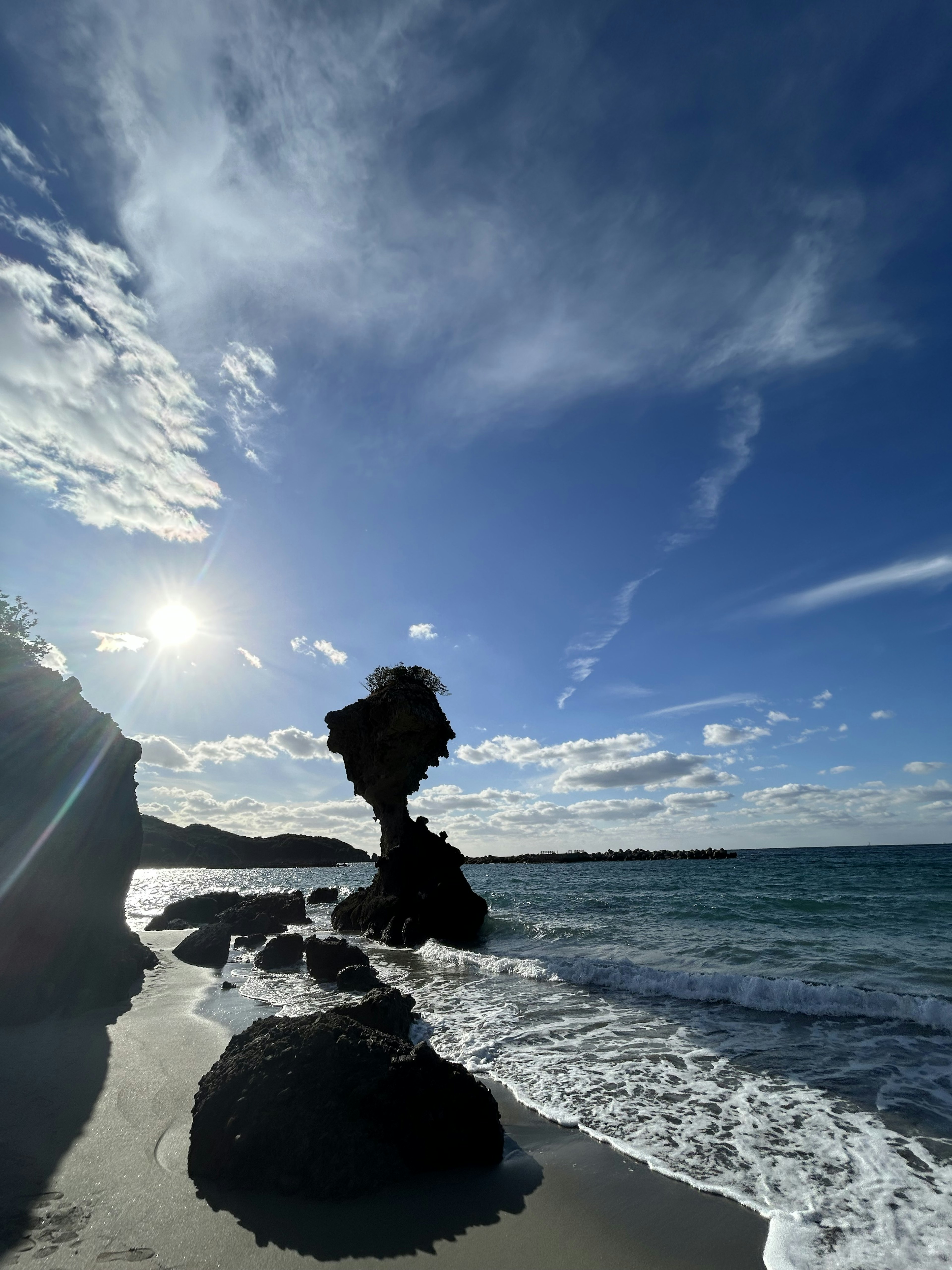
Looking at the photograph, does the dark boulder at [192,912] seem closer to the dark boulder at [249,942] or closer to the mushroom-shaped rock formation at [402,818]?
the dark boulder at [249,942]

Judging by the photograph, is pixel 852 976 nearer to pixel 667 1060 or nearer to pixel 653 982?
pixel 653 982

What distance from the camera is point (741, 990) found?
1221cm

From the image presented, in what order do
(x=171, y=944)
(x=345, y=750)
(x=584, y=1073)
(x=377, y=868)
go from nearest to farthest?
(x=584, y=1073) → (x=171, y=944) → (x=377, y=868) → (x=345, y=750)

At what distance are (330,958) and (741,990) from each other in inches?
391

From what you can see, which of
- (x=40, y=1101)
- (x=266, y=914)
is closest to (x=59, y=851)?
(x=40, y=1101)

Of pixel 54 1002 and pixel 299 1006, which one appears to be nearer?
pixel 54 1002

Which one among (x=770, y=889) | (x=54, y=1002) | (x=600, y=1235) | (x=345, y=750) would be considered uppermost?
(x=345, y=750)

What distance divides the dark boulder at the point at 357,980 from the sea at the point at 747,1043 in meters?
0.41

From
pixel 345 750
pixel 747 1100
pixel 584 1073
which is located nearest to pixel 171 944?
pixel 345 750

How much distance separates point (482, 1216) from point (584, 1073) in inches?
158

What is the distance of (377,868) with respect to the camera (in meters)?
28.8

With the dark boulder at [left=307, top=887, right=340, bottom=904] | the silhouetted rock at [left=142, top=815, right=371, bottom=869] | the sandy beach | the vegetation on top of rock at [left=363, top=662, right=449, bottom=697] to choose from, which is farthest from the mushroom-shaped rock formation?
the silhouetted rock at [left=142, top=815, right=371, bottom=869]

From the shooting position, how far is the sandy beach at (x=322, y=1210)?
3932 mm

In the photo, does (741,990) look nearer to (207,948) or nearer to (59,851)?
(59,851)
